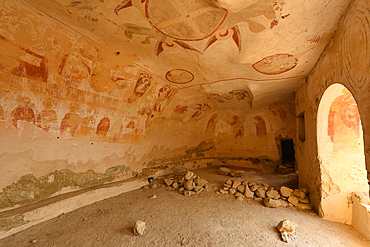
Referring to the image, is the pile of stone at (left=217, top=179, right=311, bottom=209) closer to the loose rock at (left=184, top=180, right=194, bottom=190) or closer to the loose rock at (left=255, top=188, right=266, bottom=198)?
the loose rock at (left=255, top=188, right=266, bottom=198)

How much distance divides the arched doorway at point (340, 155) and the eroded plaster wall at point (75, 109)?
9.72 feet

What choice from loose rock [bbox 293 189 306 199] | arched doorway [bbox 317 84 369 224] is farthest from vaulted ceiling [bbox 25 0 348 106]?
loose rock [bbox 293 189 306 199]

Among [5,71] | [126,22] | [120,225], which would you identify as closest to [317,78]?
[126,22]

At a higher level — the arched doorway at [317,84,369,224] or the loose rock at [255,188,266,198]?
the arched doorway at [317,84,369,224]

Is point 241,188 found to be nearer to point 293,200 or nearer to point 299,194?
point 293,200

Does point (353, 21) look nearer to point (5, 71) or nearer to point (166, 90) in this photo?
point (166, 90)

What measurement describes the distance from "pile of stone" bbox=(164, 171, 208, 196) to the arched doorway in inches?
112

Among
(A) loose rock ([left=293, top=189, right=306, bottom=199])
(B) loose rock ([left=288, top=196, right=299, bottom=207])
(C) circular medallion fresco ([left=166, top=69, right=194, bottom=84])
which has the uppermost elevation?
(C) circular medallion fresco ([left=166, top=69, right=194, bottom=84])

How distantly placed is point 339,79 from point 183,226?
143 inches

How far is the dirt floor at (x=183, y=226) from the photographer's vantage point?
277 centimetres

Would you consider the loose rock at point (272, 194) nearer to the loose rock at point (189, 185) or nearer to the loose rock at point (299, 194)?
the loose rock at point (299, 194)

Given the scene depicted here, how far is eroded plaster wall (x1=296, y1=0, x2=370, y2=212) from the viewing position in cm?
209

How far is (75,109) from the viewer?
152 inches

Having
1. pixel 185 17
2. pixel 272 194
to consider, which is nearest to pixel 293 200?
pixel 272 194
